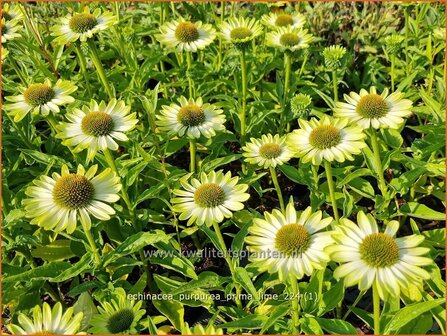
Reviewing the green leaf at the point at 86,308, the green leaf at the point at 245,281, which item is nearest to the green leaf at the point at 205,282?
the green leaf at the point at 245,281

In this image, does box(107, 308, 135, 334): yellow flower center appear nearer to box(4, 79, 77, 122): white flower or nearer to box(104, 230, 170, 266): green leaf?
box(104, 230, 170, 266): green leaf

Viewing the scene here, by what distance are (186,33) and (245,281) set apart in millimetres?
1396

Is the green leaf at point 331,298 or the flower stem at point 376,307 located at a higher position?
the green leaf at point 331,298

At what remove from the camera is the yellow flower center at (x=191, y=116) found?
2145 mm

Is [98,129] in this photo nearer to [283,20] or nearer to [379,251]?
[379,251]

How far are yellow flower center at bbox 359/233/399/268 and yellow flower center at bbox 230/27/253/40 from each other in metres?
1.38

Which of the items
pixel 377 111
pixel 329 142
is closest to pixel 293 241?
pixel 329 142

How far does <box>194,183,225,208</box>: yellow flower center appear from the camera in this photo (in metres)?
1.76

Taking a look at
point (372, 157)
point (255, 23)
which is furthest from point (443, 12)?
point (372, 157)

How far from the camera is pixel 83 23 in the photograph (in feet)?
7.73

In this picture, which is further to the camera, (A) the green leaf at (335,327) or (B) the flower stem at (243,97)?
(B) the flower stem at (243,97)

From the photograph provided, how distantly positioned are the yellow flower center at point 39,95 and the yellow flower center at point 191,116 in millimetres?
549

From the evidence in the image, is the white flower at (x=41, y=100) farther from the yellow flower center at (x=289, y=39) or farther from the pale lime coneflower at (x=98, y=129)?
the yellow flower center at (x=289, y=39)

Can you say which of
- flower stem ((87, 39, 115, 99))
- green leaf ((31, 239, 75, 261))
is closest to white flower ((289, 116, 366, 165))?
flower stem ((87, 39, 115, 99))
